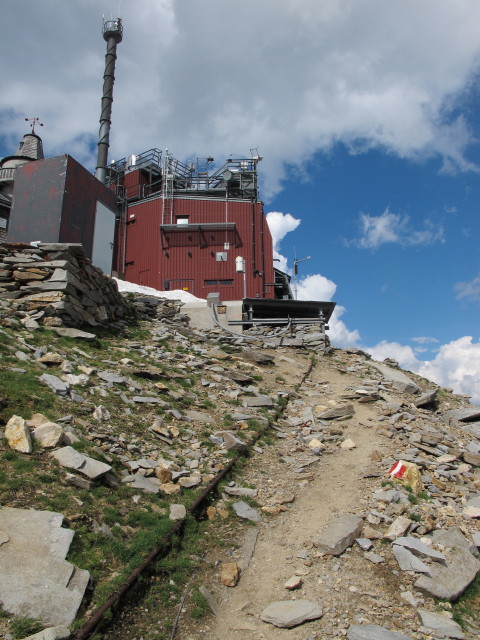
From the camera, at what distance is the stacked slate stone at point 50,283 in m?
13.8

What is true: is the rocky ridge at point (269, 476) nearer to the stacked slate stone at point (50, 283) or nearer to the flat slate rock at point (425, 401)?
the flat slate rock at point (425, 401)

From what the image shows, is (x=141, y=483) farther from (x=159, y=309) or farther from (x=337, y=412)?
(x=159, y=309)

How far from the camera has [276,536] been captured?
698 cm

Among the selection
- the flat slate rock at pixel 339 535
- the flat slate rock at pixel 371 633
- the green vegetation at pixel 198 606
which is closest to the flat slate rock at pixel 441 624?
the flat slate rock at pixel 371 633

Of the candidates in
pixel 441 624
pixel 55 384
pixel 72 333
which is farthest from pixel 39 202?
pixel 441 624

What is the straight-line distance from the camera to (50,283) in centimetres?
1445

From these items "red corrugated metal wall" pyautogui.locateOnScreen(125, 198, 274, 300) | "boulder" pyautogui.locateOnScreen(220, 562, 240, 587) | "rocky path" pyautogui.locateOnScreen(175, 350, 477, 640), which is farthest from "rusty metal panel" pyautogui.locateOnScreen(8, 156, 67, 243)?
"boulder" pyautogui.locateOnScreen(220, 562, 240, 587)

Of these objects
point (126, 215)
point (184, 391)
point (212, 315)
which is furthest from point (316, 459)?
point (126, 215)

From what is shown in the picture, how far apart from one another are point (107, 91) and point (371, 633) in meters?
44.4

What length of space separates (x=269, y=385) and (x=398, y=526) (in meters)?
8.87

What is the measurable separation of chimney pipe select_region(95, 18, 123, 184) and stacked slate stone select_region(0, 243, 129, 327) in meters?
24.7

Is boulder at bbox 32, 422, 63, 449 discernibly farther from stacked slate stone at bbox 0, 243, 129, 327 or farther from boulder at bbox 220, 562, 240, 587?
stacked slate stone at bbox 0, 243, 129, 327

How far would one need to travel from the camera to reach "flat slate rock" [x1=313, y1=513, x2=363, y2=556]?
6.44 meters

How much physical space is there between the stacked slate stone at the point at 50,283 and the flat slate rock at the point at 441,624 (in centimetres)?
1163
